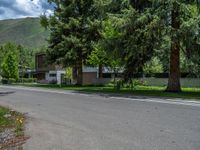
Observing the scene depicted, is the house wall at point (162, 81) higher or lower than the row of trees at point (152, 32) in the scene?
lower

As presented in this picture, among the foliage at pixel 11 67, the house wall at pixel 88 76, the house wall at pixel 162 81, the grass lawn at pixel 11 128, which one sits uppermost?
the foliage at pixel 11 67

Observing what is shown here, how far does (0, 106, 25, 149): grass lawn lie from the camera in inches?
402

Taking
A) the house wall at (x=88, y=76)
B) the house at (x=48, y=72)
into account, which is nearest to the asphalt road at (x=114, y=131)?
the house wall at (x=88, y=76)

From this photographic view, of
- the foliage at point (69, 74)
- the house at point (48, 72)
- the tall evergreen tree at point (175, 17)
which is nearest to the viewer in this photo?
the tall evergreen tree at point (175, 17)

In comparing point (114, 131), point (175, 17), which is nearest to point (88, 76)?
point (175, 17)

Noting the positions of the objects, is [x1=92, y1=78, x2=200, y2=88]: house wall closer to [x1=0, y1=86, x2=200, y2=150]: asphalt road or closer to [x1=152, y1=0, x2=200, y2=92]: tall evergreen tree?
[x1=152, y1=0, x2=200, y2=92]: tall evergreen tree

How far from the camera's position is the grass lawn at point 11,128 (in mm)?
10220

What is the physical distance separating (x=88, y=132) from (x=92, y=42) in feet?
128

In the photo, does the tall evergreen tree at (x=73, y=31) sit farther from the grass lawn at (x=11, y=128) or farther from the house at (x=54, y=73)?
the grass lawn at (x=11, y=128)

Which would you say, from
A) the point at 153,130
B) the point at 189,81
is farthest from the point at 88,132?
the point at 189,81

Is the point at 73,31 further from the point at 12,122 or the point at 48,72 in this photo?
the point at 12,122

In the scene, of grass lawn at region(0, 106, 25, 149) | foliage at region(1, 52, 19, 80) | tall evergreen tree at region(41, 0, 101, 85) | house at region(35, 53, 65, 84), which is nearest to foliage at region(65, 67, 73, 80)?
house at region(35, 53, 65, 84)

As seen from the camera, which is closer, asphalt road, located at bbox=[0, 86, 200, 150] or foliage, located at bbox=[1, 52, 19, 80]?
asphalt road, located at bbox=[0, 86, 200, 150]

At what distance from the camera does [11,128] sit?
1285 cm
